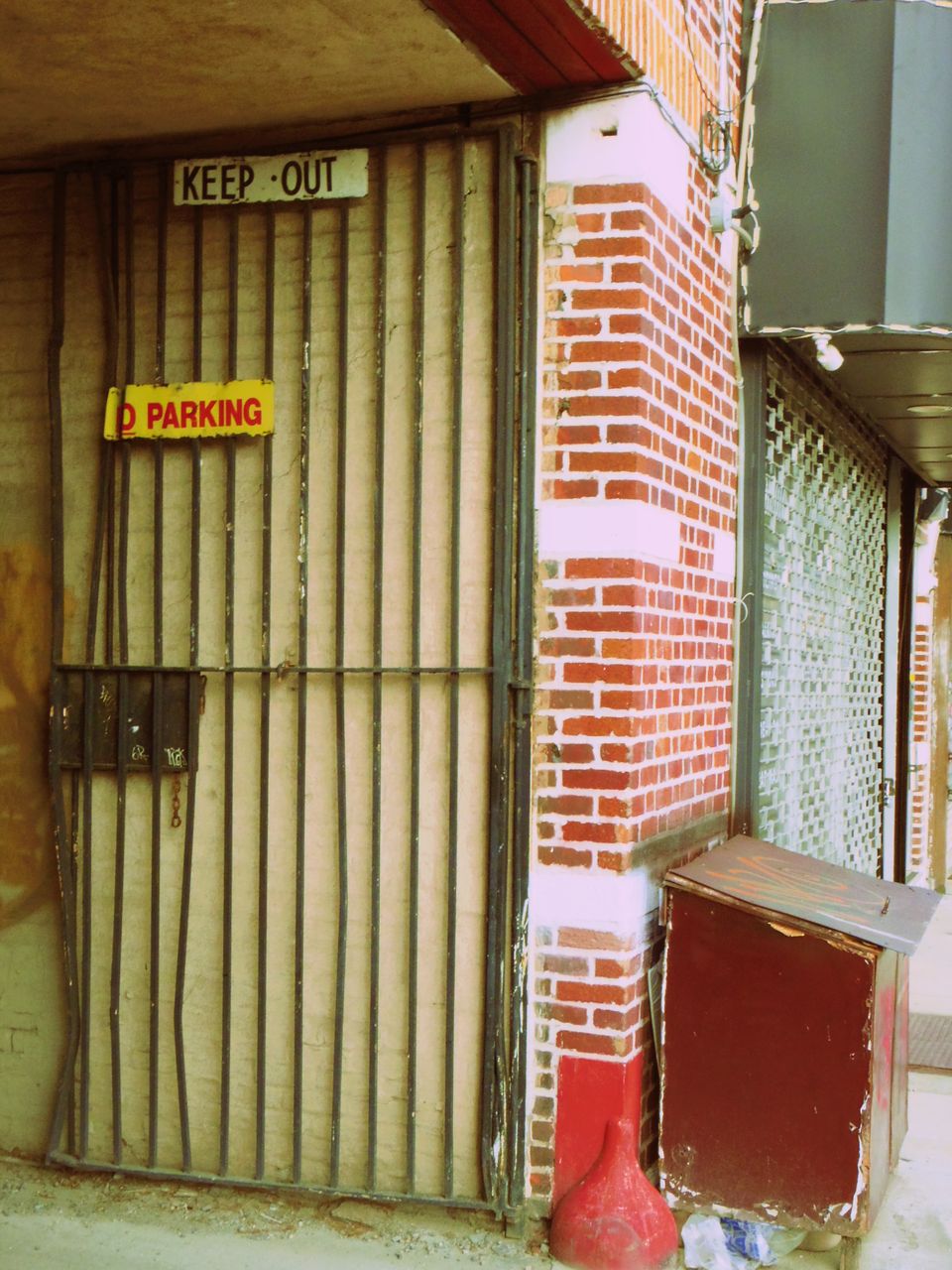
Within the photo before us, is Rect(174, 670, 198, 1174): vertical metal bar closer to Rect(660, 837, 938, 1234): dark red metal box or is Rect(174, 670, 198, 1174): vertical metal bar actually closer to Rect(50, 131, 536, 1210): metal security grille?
Rect(50, 131, 536, 1210): metal security grille

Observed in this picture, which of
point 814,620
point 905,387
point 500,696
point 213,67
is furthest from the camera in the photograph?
point 814,620

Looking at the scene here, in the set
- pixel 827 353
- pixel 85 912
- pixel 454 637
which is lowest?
pixel 85 912

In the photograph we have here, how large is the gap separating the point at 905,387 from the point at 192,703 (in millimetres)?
3710

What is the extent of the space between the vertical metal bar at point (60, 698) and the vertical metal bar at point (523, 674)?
60.5 inches

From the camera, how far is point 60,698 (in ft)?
16.6

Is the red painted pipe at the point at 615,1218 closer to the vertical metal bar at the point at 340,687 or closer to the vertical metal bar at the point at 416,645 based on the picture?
the vertical metal bar at the point at 416,645

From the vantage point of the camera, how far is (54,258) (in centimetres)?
509

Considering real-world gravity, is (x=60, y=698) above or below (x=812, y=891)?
above

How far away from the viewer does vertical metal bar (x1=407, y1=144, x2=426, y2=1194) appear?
4.68m

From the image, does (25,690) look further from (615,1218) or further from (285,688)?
(615,1218)

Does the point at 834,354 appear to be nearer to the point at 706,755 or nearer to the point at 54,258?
the point at 706,755

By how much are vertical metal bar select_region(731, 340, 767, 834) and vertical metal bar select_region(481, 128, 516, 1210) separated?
1.44 meters

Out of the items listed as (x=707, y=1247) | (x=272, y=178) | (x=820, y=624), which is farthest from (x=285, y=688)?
(x=820, y=624)

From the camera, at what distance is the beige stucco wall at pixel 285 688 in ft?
15.4
